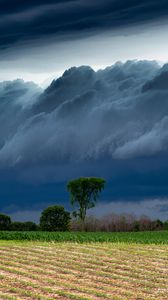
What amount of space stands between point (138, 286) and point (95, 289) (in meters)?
1.61

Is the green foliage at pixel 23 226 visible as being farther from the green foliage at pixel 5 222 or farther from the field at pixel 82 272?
the field at pixel 82 272

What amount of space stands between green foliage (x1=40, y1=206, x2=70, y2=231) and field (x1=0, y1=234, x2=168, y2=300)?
19.3 metres

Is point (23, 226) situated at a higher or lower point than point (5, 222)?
lower

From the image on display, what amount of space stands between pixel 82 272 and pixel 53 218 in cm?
2772

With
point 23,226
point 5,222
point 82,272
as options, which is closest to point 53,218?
point 23,226

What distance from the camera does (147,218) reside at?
50.6 meters

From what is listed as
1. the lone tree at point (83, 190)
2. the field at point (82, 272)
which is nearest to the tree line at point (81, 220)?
the lone tree at point (83, 190)

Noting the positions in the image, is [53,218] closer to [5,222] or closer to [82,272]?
[5,222]

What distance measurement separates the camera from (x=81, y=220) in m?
50.3

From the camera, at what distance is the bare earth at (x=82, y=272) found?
16922 mm

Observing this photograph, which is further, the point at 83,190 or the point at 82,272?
the point at 83,190

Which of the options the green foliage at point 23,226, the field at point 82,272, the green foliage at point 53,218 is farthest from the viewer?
the green foliage at point 23,226

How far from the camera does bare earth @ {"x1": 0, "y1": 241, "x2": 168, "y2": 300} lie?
1692 centimetres

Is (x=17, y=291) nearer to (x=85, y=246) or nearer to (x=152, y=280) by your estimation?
(x=152, y=280)
